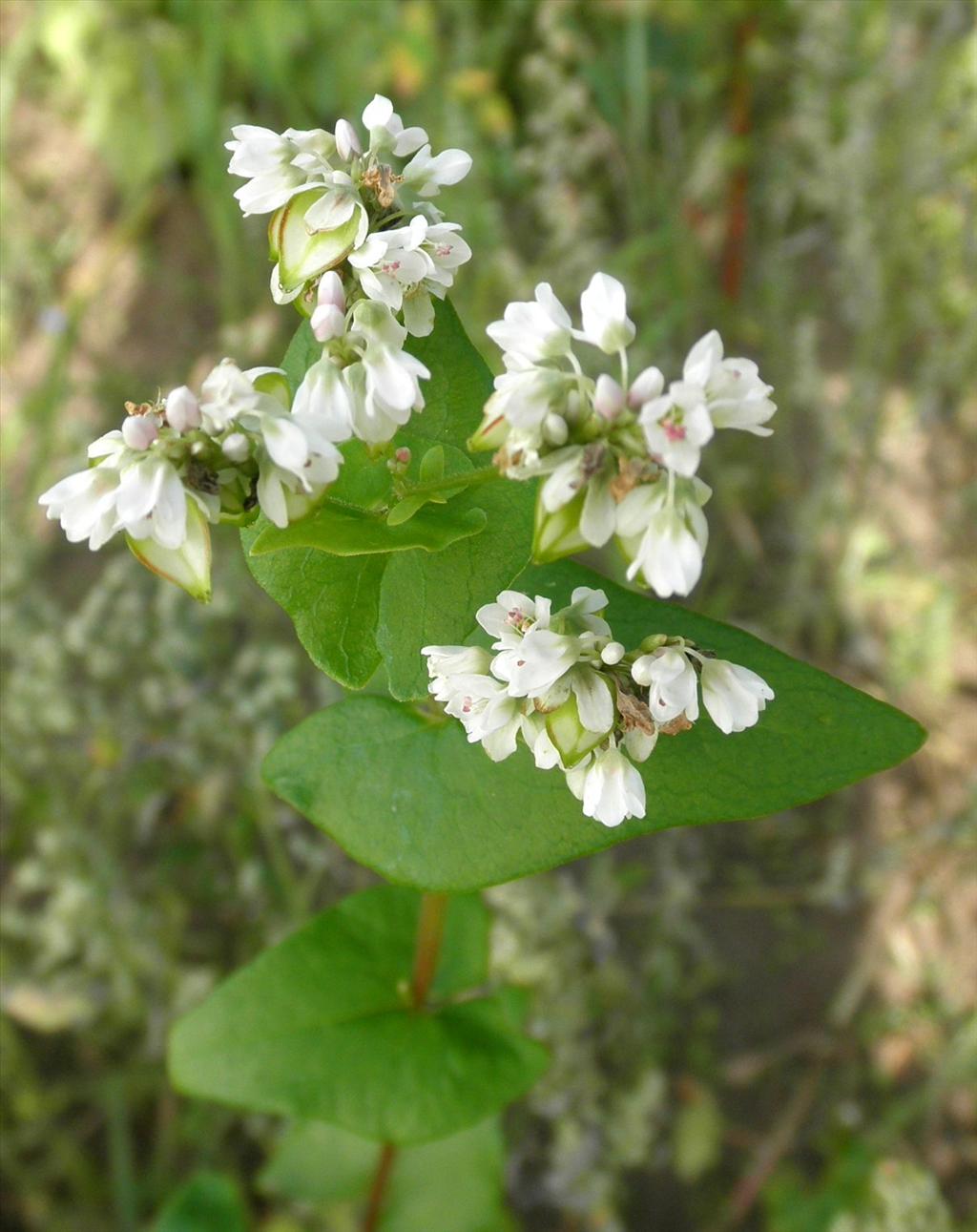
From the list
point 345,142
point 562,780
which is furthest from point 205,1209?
point 345,142

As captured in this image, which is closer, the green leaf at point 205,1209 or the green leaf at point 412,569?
the green leaf at point 412,569

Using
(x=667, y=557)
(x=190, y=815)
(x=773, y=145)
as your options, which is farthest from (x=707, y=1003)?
(x=773, y=145)

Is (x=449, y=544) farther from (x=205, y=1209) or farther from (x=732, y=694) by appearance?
(x=205, y=1209)

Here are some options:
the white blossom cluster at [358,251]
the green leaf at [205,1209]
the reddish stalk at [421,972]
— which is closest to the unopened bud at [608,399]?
the white blossom cluster at [358,251]

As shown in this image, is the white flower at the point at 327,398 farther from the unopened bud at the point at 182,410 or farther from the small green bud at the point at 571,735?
the small green bud at the point at 571,735

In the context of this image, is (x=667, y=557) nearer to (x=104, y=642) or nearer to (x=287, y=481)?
(x=287, y=481)

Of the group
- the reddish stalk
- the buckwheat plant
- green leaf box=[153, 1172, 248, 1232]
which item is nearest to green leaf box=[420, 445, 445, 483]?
the buckwheat plant

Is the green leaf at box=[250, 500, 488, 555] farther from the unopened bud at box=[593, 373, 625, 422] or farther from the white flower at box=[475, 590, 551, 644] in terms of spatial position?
the unopened bud at box=[593, 373, 625, 422]
